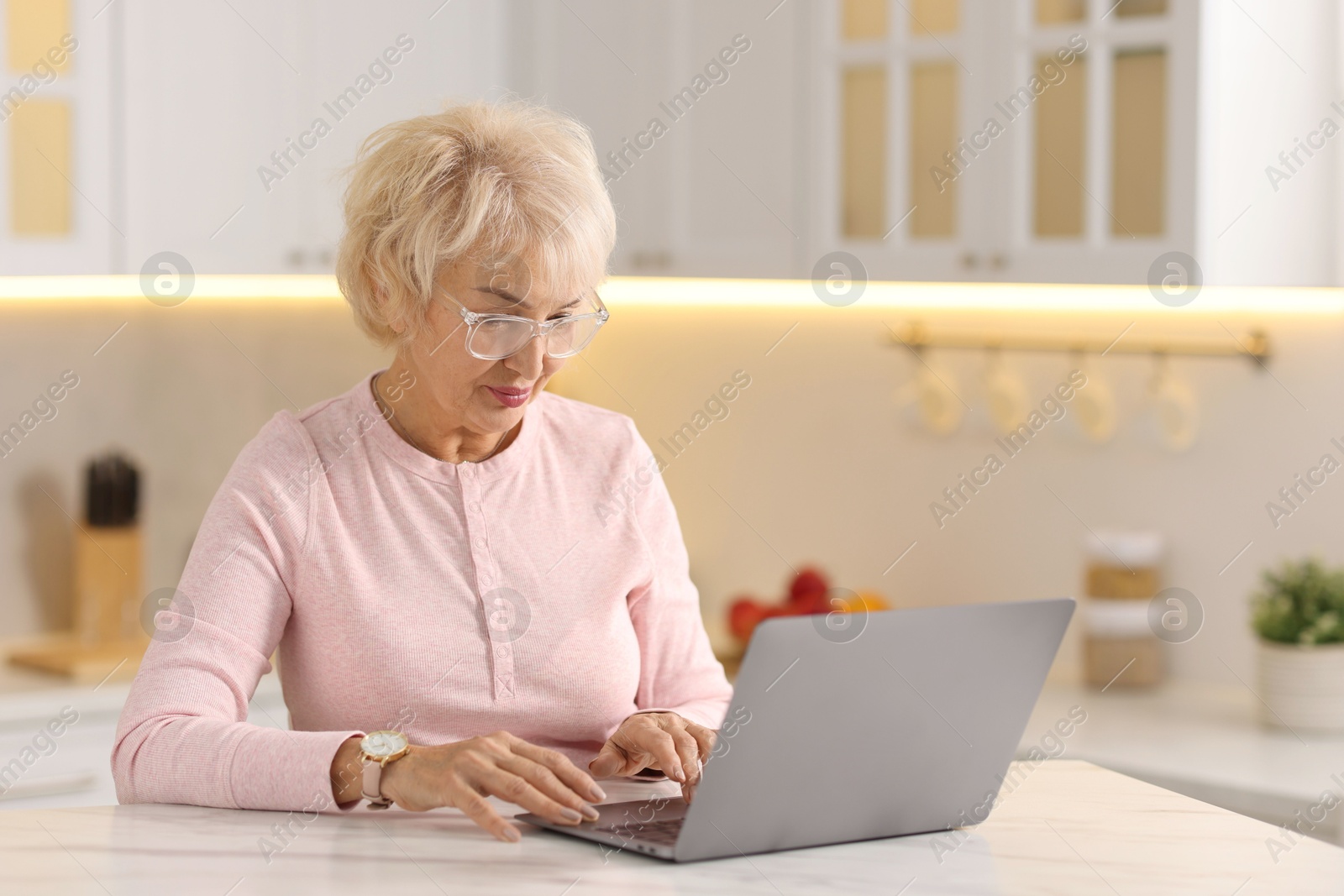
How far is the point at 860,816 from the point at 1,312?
8.11 ft

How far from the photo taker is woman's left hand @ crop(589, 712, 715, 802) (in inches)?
50.1

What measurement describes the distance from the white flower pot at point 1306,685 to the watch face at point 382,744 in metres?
1.55

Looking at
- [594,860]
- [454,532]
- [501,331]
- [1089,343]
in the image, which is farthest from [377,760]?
[1089,343]

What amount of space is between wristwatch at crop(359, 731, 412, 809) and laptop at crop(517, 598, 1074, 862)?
130mm

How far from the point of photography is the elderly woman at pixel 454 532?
4.51 ft

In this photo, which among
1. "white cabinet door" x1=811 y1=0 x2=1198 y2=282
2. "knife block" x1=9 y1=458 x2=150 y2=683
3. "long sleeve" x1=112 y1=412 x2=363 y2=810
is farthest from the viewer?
"knife block" x1=9 y1=458 x2=150 y2=683

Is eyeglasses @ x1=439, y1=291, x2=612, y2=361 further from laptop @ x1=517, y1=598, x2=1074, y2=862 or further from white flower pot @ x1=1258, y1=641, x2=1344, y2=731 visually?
white flower pot @ x1=1258, y1=641, x2=1344, y2=731

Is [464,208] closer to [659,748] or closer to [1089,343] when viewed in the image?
[659,748]

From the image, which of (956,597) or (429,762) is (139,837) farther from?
(956,597)

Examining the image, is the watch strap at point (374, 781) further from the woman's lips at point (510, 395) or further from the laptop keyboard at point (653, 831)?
the woman's lips at point (510, 395)

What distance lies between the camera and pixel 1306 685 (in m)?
2.26

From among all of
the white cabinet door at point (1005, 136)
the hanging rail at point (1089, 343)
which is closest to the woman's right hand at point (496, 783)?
the white cabinet door at point (1005, 136)

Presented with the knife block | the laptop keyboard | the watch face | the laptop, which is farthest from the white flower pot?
the knife block

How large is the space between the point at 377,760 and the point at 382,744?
0.05 ft
